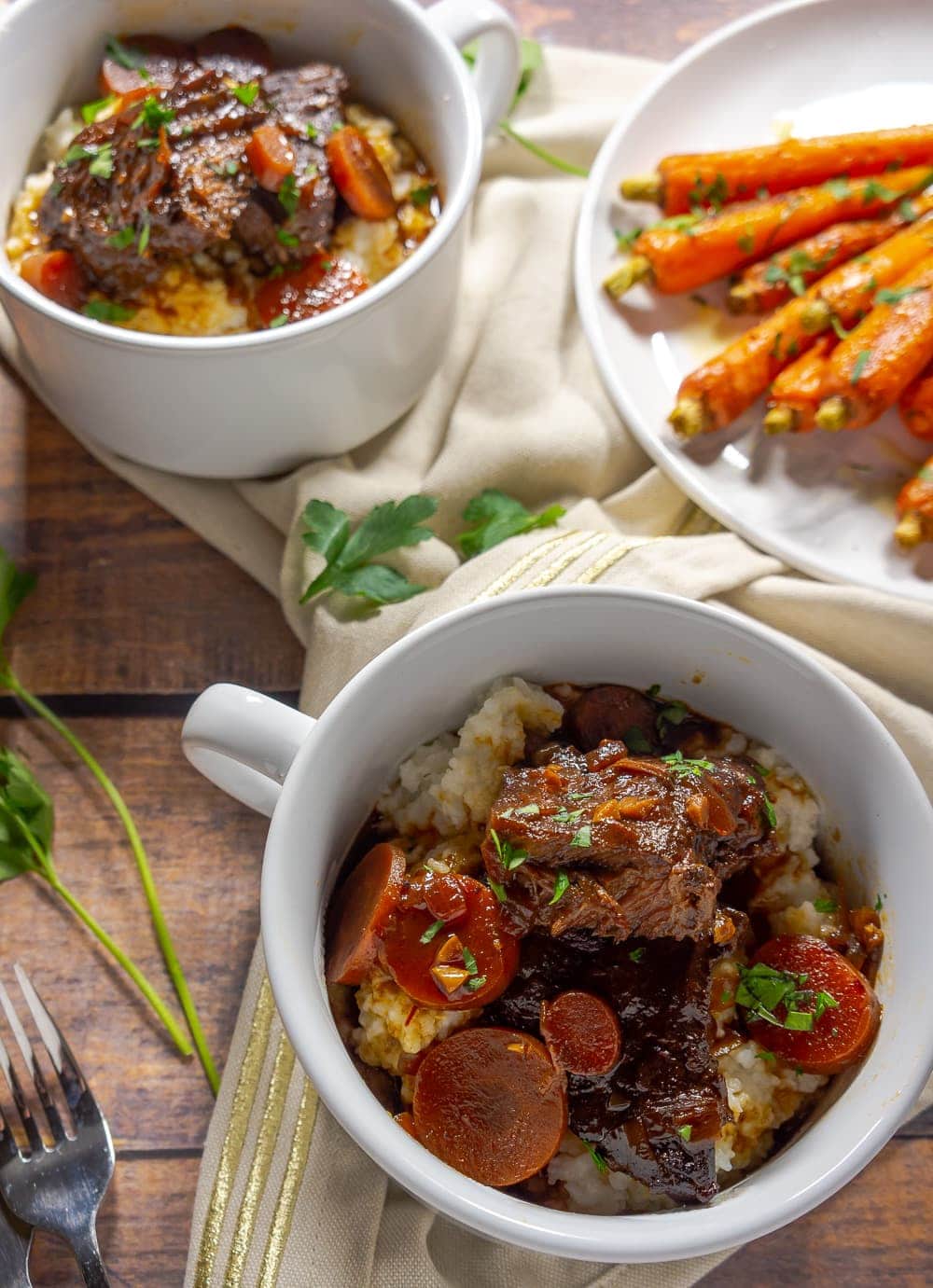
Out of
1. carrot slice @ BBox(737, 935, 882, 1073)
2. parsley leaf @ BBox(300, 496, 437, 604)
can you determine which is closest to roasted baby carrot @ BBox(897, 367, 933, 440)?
parsley leaf @ BBox(300, 496, 437, 604)

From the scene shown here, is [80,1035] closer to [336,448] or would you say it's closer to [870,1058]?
[336,448]

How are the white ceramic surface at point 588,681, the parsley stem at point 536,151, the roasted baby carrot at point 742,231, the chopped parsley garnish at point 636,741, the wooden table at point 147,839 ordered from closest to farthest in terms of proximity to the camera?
the white ceramic surface at point 588,681 → the chopped parsley garnish at point 636,741 → the wooden table at point 147,839 → the roasted baby carrot at point 742,231 → the parsley stem at point 536,151

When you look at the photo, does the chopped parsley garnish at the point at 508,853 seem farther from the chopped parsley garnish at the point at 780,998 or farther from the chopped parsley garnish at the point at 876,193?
the chopped parsley garnish at the point at 876,193

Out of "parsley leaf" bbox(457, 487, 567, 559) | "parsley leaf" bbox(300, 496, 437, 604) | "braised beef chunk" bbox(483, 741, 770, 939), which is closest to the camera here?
"braised beef chunk" bbox(483, 741, 770, 939)

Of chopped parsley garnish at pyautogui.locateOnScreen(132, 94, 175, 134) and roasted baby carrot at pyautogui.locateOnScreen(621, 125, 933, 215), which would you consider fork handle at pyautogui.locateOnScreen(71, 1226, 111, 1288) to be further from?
roasted baby carrot at pyautogui.locateOnScreen(621, 125, 933, 215)

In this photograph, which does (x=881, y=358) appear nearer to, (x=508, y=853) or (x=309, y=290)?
(x=309, y=290)

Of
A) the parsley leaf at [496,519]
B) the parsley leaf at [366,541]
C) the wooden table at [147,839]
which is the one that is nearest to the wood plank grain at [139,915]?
the wooden table at [147,839]

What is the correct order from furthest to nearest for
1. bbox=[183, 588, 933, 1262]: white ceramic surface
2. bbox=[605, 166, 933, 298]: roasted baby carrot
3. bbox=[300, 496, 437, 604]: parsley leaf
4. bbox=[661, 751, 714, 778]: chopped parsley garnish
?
bbox=[605, 166, 933, 298]: roasted baby carrot → bbox=[300, 496, 437, 604]: parsley leaf → bbox=[661, 751, 714, 778]: chopped parsley garnish → bbox=[183, 588, 933, 1262]: white ceramic surface
